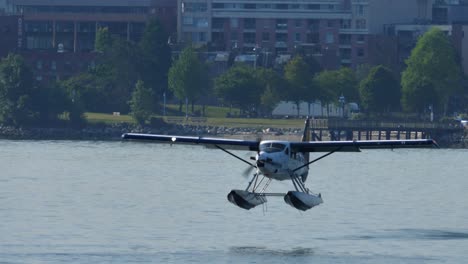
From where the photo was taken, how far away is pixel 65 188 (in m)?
87.8

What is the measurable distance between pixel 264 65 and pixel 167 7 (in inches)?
700

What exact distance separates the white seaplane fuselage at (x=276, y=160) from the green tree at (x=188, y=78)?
88516mm

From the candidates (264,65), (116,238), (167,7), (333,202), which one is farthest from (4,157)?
(167,7)

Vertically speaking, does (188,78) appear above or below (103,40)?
below

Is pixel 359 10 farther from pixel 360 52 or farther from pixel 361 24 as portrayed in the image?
pixel 360 52

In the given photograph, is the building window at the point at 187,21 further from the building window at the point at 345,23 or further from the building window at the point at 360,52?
the building window at the point at 360,52

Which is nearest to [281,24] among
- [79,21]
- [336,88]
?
[79,21]

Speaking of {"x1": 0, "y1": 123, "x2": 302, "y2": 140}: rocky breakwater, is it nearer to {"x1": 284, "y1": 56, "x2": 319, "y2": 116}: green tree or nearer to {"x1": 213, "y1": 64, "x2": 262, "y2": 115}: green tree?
{"x1": 213, "y1": 64, "x2": 262, "y2": 115}: green tree

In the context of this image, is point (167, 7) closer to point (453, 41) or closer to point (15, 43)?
point (15, 43)

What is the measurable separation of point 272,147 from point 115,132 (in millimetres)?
80292

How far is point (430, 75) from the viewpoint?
155875 millimetres

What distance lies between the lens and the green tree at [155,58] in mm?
167750

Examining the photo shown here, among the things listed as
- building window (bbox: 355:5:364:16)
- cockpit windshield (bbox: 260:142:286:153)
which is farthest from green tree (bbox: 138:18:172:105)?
cockpit windshield (bbox: 260:142:286:153)

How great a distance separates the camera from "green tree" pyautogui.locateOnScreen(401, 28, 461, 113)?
152125mm
